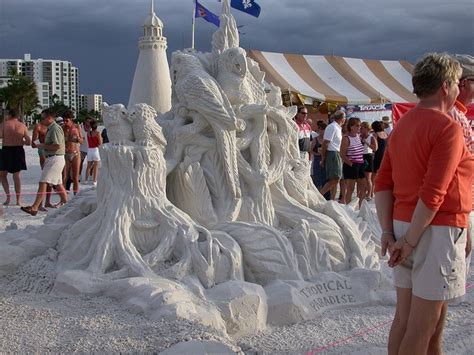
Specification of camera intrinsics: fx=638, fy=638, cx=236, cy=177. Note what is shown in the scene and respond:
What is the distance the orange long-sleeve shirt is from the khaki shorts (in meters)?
0.05

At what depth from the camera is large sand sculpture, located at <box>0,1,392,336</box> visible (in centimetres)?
395

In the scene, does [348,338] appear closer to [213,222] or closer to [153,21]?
[213,222]

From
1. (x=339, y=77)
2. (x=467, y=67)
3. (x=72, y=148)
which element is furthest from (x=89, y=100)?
(x=467, y=67)

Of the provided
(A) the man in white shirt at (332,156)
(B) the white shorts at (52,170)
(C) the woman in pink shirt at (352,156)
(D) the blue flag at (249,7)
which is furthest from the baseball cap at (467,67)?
(D) the blue flag at (249,7)

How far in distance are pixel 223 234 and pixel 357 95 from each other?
14.4 m

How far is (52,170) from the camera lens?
7996mm

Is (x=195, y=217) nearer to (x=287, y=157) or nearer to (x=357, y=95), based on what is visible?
(x=287, y=157)

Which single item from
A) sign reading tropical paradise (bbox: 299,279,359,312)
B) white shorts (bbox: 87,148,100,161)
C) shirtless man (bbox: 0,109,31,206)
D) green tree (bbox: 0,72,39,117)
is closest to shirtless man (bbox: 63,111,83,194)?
shirtless man (bbox: 0,109,31,206)

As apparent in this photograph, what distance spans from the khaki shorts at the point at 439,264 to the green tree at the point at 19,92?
173ft

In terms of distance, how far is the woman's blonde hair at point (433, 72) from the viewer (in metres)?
2.54

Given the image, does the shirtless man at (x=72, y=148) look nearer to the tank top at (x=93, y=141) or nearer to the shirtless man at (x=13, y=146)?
the shirtless man at (x=13, y=146)

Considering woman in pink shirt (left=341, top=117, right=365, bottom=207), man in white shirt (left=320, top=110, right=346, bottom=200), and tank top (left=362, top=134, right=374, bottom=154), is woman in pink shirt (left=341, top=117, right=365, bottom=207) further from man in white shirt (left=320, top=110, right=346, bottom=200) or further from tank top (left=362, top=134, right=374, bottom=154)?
tank top (left=362, top=134, right=374, bottom=154)

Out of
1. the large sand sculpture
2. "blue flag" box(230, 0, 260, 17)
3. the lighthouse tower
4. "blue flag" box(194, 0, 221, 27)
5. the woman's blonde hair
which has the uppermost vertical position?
"blue flag" box(194, 0, 221, 27)

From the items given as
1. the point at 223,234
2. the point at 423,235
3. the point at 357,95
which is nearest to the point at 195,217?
the point at 223,234
